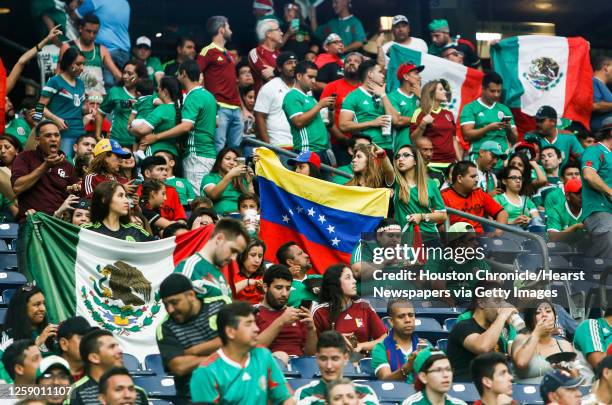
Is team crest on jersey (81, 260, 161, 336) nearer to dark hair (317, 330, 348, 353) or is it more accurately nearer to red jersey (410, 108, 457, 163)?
dark hair (317, 330, 348, 353)

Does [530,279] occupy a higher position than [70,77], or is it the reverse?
[70,77]

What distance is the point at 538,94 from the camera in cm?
1866

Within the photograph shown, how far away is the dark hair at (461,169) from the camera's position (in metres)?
13.8

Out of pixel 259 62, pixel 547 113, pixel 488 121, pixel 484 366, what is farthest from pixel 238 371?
pixel 259 62

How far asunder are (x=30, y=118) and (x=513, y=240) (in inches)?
213

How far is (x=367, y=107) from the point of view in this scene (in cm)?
1605

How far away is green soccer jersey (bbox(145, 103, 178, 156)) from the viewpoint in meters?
14.9

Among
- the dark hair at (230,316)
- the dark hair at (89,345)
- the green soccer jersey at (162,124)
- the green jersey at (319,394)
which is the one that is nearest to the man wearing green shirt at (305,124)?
the green soccer jersey at (162,124)

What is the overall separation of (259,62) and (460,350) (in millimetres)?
7817

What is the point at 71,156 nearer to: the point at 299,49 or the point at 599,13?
the point at 299,49

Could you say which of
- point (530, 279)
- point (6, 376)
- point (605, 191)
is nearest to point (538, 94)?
point (605, 191)

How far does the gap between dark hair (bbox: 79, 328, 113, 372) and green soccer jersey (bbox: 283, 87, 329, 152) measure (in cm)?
697

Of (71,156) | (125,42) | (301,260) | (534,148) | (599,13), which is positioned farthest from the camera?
(599,13)

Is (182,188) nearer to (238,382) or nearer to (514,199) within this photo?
(514,199)
